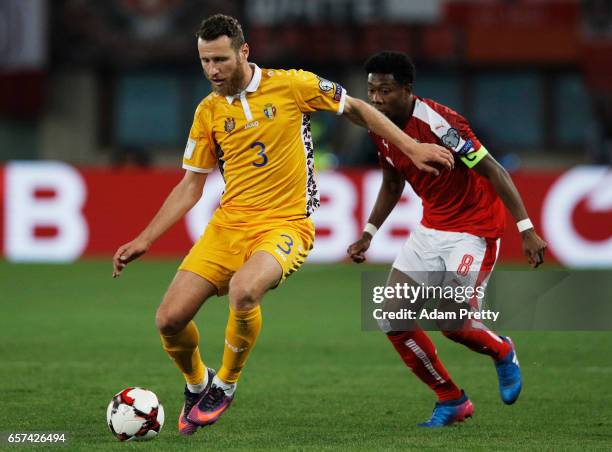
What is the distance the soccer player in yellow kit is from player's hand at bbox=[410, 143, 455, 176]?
303 mm

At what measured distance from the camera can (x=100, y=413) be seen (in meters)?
7.43

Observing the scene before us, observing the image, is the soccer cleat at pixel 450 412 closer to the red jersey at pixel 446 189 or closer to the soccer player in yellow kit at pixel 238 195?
the red jersey at pixel 446 189

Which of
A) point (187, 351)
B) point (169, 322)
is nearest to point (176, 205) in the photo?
point (169, 322)

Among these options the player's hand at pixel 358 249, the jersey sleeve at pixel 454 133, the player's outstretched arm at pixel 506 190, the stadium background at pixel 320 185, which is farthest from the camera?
the stadium background at pixel 320 185

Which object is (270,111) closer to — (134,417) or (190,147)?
(190,147)

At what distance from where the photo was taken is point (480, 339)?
293 inches

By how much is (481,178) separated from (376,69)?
0.92 metres

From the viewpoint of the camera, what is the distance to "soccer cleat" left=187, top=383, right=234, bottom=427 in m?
6.87

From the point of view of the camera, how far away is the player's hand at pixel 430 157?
21.1 ft

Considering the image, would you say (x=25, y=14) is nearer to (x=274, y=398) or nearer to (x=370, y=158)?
(x=370, y=158)

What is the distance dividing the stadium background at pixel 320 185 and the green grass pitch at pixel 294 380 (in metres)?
0.03

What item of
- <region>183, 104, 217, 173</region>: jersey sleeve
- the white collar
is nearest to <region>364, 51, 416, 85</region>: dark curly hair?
the white collar
